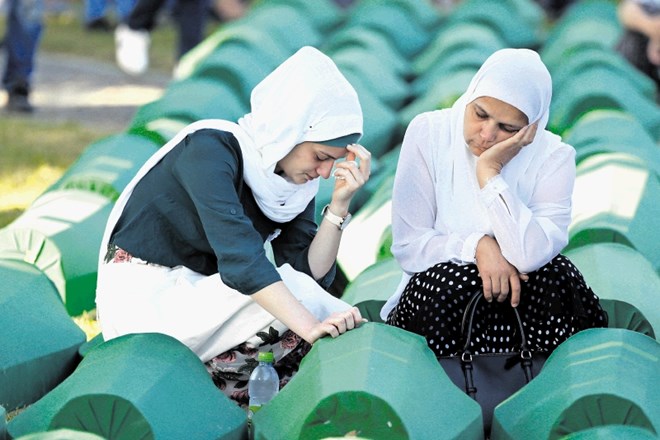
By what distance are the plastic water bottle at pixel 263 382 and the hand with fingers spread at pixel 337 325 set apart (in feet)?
0.92

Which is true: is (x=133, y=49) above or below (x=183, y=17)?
below

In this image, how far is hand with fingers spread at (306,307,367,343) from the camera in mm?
3438

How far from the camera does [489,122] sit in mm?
3746

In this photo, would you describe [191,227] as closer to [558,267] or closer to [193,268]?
[193,268]

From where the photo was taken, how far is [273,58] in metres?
7.77

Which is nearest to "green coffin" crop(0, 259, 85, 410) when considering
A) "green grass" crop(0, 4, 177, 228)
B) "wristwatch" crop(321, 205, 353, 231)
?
"wristwatch" crop(321, 205, 353, 231)

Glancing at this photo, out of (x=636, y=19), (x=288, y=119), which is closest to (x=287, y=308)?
(x=288, y=119)

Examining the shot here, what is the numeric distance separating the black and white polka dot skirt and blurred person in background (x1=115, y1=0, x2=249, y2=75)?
252 inches

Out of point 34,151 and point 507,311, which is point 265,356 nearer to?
point 507,311

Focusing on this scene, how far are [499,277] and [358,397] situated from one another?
27.8 inches

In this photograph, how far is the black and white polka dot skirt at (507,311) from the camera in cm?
373

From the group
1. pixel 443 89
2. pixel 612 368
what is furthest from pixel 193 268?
pixel 443 89

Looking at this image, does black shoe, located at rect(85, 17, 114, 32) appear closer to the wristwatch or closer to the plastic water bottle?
the wristwatch

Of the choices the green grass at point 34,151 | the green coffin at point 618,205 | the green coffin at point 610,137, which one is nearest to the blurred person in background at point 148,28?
the green grass at point 34,151
